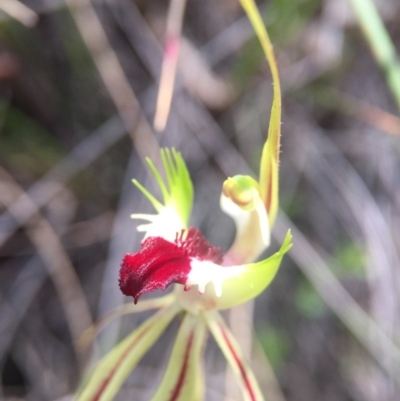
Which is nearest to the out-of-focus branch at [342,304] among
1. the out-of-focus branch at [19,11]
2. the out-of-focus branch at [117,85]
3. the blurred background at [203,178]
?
the blurred background at [203,178]

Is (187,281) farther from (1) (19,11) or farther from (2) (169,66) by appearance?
(1) (19,11)

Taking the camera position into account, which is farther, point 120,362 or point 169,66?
point 169,66

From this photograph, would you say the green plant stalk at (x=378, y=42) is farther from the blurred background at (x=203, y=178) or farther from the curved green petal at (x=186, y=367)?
the curved green petal at (x=186, y=367)

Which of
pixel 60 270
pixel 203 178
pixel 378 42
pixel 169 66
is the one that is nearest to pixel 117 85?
pixel 169 66

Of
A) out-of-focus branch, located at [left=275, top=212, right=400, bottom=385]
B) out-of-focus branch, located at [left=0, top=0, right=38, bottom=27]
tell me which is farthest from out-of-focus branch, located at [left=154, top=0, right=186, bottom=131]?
out-of-focus branch, located at [left=275, top=212, right=400, bottom=385]

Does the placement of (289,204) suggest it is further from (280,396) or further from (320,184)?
(280,396)

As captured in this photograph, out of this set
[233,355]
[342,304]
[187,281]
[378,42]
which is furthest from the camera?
[342,304]

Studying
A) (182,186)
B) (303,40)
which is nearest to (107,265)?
(182,186)
